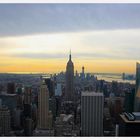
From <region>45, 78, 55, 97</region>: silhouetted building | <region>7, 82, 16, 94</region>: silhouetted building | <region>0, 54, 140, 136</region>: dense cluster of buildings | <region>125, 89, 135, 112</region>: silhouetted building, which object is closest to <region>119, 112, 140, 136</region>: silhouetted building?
<region>0, 54, 140, 136</region>: dense cluster of buildings

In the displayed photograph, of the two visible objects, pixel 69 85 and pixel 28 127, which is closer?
pixel 69 85

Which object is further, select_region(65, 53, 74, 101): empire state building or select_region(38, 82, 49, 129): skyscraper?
select_region(38, 82, 49, 129): skyscraper

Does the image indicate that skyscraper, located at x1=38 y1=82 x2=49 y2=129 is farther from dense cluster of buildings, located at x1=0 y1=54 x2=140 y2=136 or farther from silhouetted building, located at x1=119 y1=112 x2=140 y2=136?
silhouetted building, located at x1=119 y1=112 x2=140 y2=136

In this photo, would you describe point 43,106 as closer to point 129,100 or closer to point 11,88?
point 11,88

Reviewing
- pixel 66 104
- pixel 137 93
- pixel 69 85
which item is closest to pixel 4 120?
pixel 66 104

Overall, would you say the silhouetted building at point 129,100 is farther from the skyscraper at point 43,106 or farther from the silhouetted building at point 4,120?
the silhouetted building at point 4,120

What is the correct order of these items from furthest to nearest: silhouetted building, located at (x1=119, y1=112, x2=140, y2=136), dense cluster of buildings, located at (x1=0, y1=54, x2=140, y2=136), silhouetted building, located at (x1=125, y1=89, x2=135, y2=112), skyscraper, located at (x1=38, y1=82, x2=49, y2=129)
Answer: skyscraper, located at (x1=38, y1=82, x2=49, y2=129) → silhouetted building, located at (x1=125, y1=89, x2=135, y2=112) → dense cluster of buildings, located at (x1=0, y1=54, x2=140, y2=136) → silhouetted building, located at (x1=119, y1=112, x2=140, y2=136)

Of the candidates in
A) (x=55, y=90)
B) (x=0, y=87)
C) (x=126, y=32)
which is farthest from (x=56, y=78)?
(x=126, y=32)

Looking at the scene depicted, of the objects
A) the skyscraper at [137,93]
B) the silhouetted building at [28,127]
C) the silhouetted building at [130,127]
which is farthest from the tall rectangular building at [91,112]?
the silhouetted building at [130,127]
